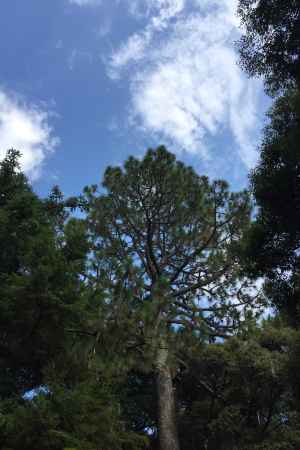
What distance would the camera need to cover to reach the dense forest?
23.3ft

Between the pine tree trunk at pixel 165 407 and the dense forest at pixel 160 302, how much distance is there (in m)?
0.04

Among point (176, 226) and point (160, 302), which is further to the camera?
point (176, 226)

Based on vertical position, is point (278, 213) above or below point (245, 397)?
above

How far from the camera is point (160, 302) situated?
9453 millimetres

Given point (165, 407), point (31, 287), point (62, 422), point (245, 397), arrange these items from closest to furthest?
point (62, 422)
point (31, 287)
point (165, 407)
point (245, 397)

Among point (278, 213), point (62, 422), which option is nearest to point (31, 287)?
point (62, 422)

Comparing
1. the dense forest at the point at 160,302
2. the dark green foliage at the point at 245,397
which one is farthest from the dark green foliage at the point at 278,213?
the dark green foliage at the point at 245,397

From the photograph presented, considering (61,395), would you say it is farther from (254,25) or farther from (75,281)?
(254,25)

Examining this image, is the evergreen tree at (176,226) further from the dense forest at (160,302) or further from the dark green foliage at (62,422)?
the dark green foliage at (62,422)

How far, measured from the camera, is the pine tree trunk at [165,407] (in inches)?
387

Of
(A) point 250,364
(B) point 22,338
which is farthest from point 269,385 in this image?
(B) point 22,338

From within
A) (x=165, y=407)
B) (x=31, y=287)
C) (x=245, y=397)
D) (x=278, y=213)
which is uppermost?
(x=278, y=213)

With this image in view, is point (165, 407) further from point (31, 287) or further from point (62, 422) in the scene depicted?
point (31, 287)

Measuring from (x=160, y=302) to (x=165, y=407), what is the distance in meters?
3.08
